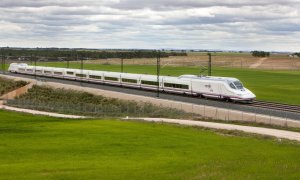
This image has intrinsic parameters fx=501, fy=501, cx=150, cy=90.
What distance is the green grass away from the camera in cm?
2159

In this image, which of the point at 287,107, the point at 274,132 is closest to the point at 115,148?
the point at 274,132

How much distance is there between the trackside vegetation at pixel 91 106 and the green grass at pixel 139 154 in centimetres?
1605

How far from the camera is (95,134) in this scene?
37688 mm

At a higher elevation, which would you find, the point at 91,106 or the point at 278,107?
the point at 278,107

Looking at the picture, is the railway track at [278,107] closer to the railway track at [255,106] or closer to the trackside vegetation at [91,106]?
the railway track at [255,106]

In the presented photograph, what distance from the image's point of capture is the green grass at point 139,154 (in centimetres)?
2159

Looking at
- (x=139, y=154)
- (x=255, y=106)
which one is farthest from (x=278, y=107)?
(x=139, y=154)

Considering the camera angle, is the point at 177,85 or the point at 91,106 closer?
the point at 91,106

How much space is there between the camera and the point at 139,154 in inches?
1102

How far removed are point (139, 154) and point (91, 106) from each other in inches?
1568

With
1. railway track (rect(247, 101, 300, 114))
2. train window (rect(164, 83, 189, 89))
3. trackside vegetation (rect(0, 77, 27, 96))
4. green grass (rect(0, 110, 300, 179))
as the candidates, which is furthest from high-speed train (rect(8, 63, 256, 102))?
green grass (rect(0, 110, 300, 179))

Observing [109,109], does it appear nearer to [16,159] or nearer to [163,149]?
[163,149]

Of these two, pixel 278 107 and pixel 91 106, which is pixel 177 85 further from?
pixel 278 107

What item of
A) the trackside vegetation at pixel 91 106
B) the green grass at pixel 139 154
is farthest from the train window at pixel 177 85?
the green grass at pixel 139 154
